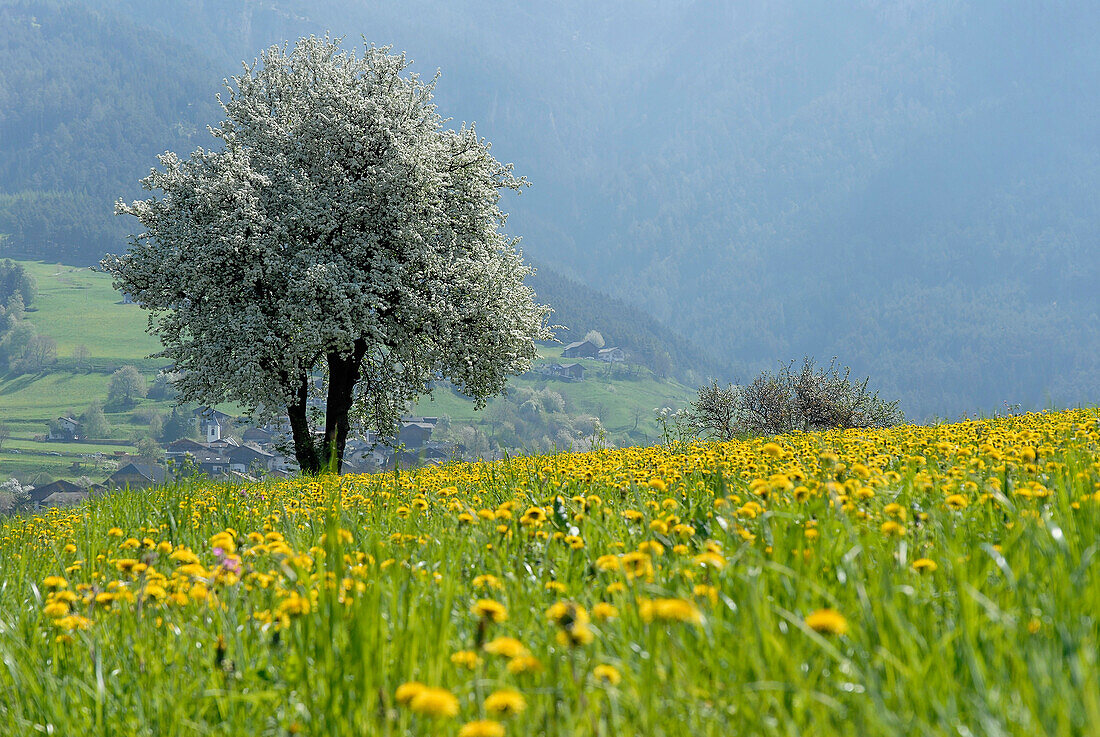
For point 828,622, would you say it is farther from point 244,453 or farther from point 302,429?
point 244,453

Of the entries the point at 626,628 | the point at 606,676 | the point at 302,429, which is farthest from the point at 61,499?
the point at 606,676

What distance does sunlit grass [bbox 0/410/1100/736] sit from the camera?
1648 mm

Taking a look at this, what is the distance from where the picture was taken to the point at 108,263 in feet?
72.6

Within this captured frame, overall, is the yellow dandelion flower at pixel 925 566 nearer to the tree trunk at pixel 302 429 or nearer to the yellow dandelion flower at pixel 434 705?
the yellow dandelion flower at pixel 434 705

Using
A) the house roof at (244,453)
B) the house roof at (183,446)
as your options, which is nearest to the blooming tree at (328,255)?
the house roof at (244,453)

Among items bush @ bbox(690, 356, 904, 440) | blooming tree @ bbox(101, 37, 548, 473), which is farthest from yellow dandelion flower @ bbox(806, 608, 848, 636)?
bush @ bbox(690, 356, 904, 440)

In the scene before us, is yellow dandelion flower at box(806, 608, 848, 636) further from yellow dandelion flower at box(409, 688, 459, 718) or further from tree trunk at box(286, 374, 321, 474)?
tree trunk at box(286, 374, 321, 474)

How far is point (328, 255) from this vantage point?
2148 cm

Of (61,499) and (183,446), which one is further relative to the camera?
(183,446)

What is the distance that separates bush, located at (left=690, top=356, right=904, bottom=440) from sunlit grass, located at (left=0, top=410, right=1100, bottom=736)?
26811 millimetres

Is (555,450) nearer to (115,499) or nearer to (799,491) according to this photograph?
(115,499)

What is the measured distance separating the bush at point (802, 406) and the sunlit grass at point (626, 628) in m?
26.8

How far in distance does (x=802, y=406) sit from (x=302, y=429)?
20.6 metres

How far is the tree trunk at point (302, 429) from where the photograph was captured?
23094 mm
